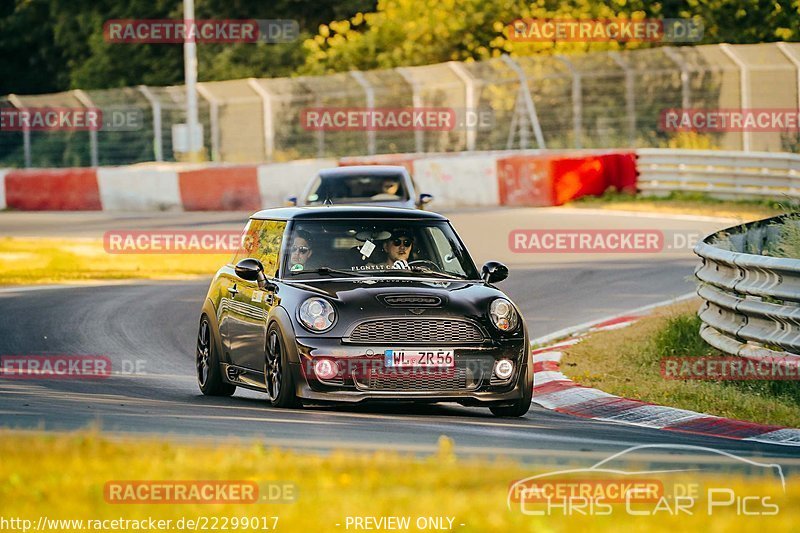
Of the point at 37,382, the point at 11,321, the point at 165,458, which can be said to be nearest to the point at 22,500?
the point at 165,458

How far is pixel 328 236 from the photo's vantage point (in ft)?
38.1

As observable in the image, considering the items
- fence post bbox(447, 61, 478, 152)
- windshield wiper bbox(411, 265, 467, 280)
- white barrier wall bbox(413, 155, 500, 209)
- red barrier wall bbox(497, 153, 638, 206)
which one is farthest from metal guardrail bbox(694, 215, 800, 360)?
fence post bbox(447, 61, 478, 152)

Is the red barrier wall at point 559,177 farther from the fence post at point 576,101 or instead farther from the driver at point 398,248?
the driver at point 398,248

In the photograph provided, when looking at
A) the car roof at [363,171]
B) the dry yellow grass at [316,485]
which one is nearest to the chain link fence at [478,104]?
the car roof at [363,171]

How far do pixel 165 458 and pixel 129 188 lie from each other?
2931cm

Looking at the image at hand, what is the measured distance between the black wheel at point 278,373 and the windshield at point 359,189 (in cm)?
1082

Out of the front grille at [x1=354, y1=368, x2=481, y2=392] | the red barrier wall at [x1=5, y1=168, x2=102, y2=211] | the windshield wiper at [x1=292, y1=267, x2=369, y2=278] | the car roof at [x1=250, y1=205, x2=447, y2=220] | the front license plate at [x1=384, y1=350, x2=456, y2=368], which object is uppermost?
the car roof at [x1=250, y1=205, x2=447, y2=220]

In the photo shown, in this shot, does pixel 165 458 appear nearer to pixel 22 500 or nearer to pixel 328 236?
pixel 22 500

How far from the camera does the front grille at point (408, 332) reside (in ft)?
34.3

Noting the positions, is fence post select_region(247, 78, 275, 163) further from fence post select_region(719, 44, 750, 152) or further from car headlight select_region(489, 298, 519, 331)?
car headlight select_region(489, 298, 519, 331)

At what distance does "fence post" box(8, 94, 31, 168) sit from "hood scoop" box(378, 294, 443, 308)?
1266 inches

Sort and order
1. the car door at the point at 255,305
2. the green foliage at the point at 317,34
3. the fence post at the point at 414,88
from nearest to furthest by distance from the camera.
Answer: the car door at the point at 255,305, the fence post at the point at 414,88, the green foliage at the point at 317,34

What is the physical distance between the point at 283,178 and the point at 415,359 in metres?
Answer: 23.8

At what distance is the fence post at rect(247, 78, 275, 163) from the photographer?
39938mm
